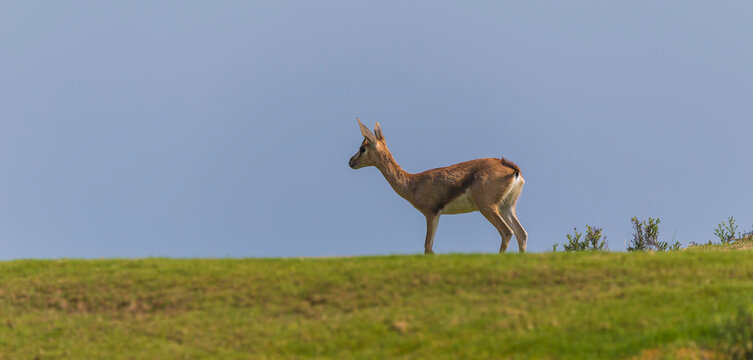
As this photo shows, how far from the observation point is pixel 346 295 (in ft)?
51.1

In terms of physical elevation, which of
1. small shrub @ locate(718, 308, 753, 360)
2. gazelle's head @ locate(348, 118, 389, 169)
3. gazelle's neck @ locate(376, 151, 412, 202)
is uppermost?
gazelle's head @ locate(348, 118, 389, 169)

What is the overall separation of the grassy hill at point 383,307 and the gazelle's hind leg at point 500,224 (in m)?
3.09

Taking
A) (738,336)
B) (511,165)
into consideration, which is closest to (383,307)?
(738,336)

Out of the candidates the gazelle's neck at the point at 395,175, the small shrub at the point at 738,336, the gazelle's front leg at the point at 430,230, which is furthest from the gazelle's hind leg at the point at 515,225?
the small shrub at the point at 738,336

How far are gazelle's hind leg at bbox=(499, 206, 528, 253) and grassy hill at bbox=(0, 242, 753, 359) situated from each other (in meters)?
3.34

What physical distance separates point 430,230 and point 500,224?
2.00 metres

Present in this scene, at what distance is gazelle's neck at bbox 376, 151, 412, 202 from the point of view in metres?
24.0

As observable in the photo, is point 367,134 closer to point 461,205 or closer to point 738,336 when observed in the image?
point 461,205

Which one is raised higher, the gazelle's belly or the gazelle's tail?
the gazelle's tail

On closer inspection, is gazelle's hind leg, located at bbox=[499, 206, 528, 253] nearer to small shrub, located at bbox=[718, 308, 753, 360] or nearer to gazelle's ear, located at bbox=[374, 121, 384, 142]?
gazelle's ear, located at bbox=[374, 121, 384, 142]

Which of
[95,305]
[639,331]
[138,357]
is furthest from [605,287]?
[95,305]

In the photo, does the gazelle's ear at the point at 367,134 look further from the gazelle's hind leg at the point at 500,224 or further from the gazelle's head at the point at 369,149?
the gazelle's hind leg at the point at 500,224

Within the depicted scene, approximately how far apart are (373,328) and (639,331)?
4553mm

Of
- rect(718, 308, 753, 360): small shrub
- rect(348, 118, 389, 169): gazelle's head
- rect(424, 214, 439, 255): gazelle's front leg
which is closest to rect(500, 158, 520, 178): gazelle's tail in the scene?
rect(424, 214, 439, 255): gazelle's front leg
